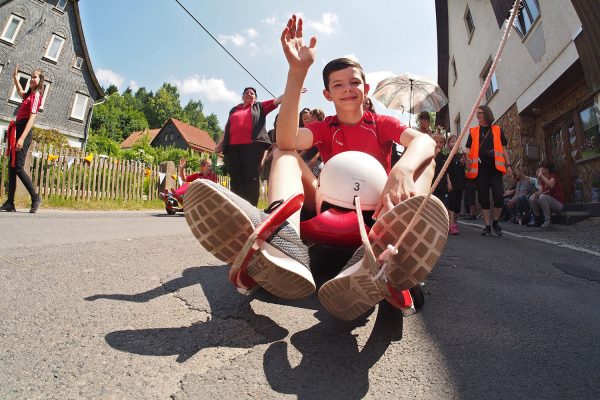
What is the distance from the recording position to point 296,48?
1745mm

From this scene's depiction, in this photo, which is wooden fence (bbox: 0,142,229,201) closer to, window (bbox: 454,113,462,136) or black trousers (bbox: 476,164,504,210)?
black trousers (bbox: 476,164,504,210)

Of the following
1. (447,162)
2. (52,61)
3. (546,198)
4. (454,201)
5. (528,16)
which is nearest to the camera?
(447,162)

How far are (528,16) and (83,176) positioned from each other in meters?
12.5

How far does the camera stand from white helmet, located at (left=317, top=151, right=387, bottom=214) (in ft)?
5.84

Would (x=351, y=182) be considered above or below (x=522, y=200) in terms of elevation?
below

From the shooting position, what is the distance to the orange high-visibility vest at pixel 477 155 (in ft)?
16.8

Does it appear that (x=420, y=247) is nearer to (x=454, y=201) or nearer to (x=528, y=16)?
(x=454, y=201)

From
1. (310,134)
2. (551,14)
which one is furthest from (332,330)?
(551,14)

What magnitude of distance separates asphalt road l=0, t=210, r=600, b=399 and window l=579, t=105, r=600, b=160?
6.53m

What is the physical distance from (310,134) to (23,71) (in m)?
27.9

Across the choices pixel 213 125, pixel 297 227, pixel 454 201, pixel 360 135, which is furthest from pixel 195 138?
pixel 297 227

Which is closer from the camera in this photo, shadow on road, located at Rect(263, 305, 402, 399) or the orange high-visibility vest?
shadow on road, located at Rect(263, 305, 402, 399)

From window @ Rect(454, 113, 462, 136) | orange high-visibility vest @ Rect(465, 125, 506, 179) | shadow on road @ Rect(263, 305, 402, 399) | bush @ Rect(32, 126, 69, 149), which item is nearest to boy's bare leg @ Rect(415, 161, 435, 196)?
shadow on road @ Rect(263, 305, 402, 399)

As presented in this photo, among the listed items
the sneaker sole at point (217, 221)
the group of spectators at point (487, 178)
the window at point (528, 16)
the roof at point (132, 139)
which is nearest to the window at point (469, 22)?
the window at point (528, 16)
